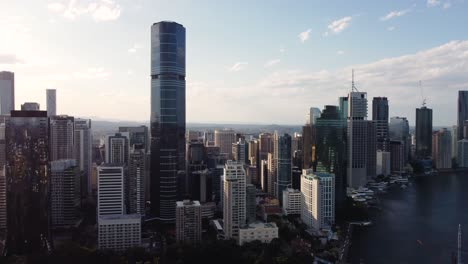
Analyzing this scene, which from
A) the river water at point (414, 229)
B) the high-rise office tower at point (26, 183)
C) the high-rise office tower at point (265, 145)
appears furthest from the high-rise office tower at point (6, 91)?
the river water at point (414, 229)

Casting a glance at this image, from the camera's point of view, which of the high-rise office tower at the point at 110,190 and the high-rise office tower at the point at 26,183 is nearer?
the high-rise office tower at the point at 26,183

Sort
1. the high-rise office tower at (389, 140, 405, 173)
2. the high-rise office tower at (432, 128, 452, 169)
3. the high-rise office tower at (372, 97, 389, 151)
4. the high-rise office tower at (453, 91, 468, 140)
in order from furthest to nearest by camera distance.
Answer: the high-rise office tower at (453, 91, 468, 140) → the high-rise office tower at (432, 128, 452, 169) → the high-rise office tower at (372, 97, 389, 151) → the high-rise office tower at (389, 140, 405, 173)

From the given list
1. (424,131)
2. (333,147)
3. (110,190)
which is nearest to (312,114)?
(333,147)

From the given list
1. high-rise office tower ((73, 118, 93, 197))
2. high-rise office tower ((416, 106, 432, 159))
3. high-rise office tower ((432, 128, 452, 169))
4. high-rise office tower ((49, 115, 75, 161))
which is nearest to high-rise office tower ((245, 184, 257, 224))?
high-rise office tower ((73, 118, 93, 197))

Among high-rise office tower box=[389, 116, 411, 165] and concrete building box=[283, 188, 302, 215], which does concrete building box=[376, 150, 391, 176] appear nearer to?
high-rise office tower box=[389, 116, 411, 165]

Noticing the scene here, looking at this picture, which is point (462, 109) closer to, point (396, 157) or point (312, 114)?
point (396, 157)

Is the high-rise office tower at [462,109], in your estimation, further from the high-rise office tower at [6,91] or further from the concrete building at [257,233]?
the high-rise office tower at [6,91]
